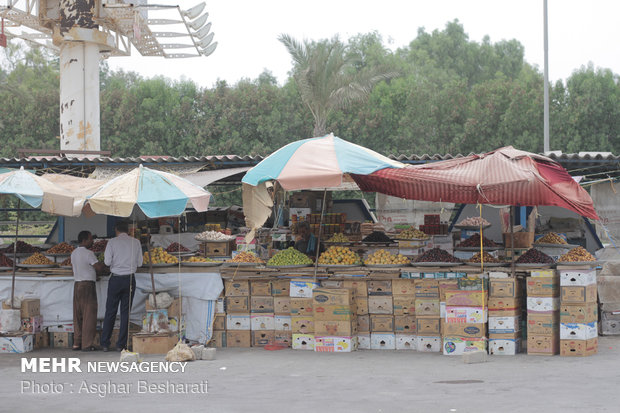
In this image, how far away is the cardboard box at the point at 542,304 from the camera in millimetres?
9812

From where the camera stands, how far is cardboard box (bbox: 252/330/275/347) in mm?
10969

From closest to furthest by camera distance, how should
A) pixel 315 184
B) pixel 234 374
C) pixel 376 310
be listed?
pixel 234 374 < pixel 315 184 < pixel 376 310

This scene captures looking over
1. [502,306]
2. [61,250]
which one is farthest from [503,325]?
[61,250]

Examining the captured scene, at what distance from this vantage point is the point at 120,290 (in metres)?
10.6

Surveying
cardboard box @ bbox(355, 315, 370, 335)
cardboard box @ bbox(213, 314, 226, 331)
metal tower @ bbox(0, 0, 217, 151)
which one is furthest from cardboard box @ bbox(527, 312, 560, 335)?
metal tower @ bbox(0, 0, 217, 151)

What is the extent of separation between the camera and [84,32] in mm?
19734

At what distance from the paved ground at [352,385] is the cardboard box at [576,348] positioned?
15 cm

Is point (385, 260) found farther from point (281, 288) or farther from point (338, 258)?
point (281, 288)

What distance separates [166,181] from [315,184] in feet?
6.98

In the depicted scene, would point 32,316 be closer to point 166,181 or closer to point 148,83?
point 166,181

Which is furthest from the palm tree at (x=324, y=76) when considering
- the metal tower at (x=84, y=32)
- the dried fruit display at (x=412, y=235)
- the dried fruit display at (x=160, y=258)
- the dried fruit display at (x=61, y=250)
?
the dried fruit display at (x=160, y=258)

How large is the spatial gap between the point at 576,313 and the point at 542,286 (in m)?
0.56

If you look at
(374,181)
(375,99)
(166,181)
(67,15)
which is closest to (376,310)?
(374,181)

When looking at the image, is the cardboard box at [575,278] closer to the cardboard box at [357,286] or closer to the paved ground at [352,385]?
the paved ground at [352,385]
